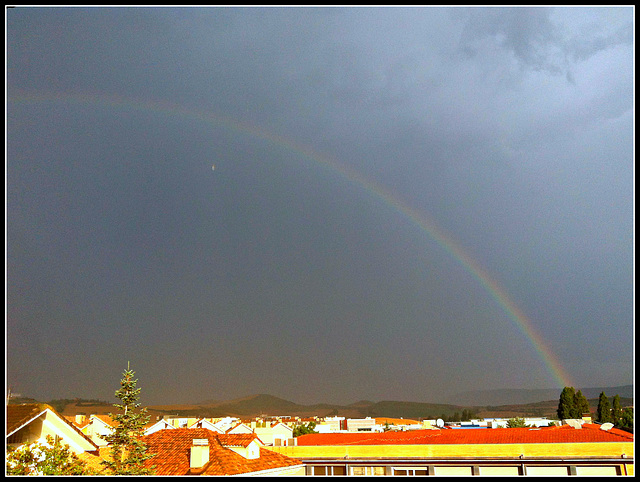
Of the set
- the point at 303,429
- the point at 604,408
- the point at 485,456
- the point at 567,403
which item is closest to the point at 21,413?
the point at 485,456

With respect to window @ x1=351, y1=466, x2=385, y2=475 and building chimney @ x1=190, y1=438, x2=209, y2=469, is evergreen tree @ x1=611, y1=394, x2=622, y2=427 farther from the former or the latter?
building chimney @ x1=190, y1=438, x2=209, y2=469

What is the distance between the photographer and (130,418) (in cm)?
1093

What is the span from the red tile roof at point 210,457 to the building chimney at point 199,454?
11 cm

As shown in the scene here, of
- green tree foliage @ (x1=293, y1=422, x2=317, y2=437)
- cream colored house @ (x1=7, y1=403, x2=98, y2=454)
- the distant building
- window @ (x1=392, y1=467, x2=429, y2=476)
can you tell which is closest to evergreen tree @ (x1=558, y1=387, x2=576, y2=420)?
green tree foliage @ (x1=293, y1=422, x2=317, y2=437)

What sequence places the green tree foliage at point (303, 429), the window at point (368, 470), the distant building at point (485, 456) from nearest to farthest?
the distant building at point (485, 456) → the window at point (368, 470) → the green tree foliage at point (303, 429)

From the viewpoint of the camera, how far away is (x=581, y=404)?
46094mm

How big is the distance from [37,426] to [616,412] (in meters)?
45.3

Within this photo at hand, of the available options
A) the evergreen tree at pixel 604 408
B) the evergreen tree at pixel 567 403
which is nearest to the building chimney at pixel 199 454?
the evergreen tree at pixel 604 408

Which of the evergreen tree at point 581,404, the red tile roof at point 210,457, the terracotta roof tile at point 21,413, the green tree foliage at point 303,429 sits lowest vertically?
the red tile roof at point 210,457

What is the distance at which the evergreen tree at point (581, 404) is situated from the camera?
4516 cm

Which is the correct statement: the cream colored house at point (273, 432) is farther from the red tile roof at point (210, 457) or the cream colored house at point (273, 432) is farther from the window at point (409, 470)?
the red tile roof at point (210, 457)

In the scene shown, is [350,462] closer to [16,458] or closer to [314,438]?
[314,438]

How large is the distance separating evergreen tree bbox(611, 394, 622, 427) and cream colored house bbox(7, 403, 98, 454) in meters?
42.2

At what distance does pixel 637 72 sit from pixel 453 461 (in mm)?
17257
